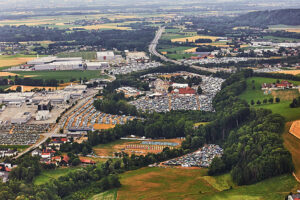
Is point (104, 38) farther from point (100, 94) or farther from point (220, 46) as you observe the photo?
point (100, 94)

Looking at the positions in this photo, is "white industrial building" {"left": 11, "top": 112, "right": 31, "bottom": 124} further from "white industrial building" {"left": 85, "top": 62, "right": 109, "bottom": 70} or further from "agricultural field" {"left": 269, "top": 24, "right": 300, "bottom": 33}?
"agricultural field" {"left": 269, "top": 24, "right": 300, "bottom": 33}

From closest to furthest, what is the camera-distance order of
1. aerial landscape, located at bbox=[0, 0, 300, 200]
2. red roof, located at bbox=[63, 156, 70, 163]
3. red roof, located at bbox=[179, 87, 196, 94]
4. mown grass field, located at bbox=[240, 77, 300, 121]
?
aerial landscape, located at bbox=[0, 0, 300, 200], red roof, located at bbox=[63, 156, 70, 163], mown grass field, located at bbox=[240, 77, 300, 121], red roof, located at bbox=[179, 87, 196, 94]

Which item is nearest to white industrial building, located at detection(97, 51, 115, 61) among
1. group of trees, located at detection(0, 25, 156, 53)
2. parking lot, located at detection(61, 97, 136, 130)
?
group of trees, located at detection(0, 25, 156, 53)

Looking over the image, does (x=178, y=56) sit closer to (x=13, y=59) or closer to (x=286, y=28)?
(x=13, y=59)

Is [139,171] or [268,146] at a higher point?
[268,146]

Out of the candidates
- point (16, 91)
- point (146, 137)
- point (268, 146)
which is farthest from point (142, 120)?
point (16, 91)

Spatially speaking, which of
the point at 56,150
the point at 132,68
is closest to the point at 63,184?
the point at 56,150

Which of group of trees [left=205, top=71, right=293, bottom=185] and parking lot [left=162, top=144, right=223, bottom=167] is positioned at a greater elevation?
group of trees [left=205, top=71, right=293, bottom=185]
